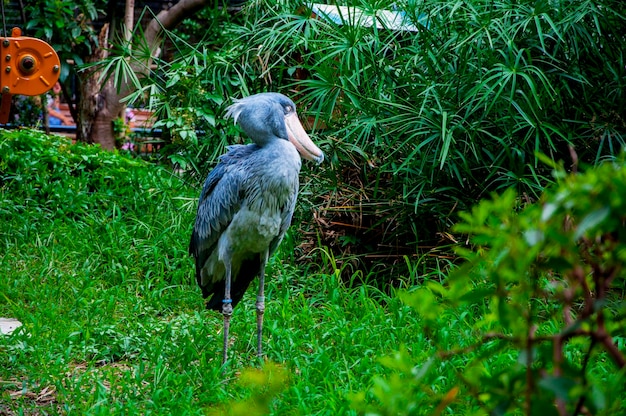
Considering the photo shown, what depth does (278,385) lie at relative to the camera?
110 centimetres

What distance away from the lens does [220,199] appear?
13.2ft

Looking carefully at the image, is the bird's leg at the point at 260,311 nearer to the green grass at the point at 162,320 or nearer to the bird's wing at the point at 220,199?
the green grass at the point at 162,320

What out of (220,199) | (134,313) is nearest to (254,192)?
(220,199)

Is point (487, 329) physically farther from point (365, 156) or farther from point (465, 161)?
point (365, 156)

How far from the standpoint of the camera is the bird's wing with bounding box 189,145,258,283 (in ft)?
13.0

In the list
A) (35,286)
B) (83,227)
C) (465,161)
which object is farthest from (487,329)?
(83,227)

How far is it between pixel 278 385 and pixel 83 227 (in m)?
5.33

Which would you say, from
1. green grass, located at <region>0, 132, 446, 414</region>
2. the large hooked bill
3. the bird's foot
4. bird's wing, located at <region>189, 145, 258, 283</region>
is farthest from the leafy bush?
the bird's foot

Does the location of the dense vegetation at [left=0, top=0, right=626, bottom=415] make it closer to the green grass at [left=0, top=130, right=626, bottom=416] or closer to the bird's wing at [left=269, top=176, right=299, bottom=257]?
the green grass at [left=0, top=130, right=626, bottom=416]

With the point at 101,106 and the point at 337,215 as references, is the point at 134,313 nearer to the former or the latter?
the point at 337,215

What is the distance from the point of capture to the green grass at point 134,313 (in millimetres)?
3523

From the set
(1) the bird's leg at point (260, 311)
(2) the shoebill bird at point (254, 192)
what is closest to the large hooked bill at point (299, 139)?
(2) the shoebill bird at point (254, 192)

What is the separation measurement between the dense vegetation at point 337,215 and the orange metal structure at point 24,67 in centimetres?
125

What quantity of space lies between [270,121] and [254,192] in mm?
371
